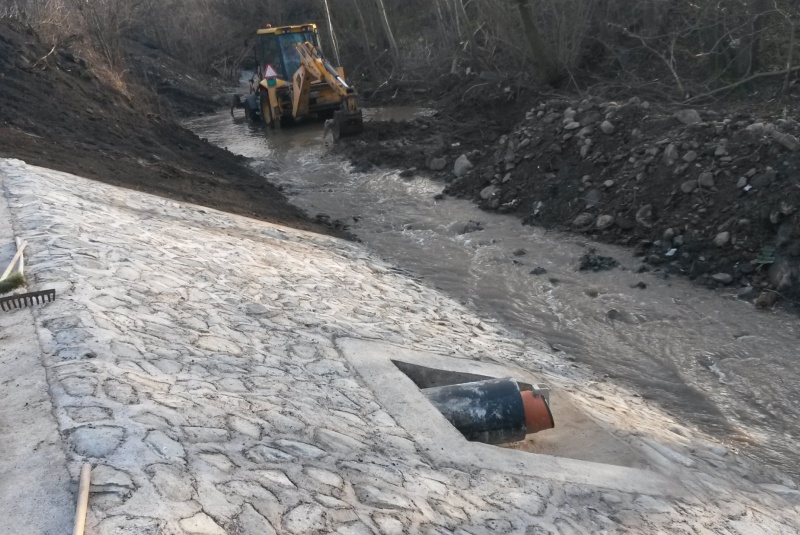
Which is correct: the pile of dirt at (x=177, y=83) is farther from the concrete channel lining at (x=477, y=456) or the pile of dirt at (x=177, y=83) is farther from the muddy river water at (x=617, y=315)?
the concrete channel lining at (x=477, y=456)

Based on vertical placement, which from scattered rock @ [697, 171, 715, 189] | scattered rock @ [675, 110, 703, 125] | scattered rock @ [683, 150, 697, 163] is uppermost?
scattered rock @ [675, 110, 703, 125]

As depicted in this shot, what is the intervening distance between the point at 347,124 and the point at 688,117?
28.1 ft

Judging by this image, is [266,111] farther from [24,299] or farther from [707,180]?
[24,299]

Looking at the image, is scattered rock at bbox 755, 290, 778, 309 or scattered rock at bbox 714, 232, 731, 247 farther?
scattered rock at bbox 714, 232, 731, 247

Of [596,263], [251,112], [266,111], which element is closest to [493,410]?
[596,263]

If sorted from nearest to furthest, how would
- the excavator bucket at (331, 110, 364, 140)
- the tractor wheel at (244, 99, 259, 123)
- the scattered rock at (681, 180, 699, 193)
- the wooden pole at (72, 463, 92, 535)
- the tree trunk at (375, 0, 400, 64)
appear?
the wooden pole at (72, 463, 92, 535) → the scattered rock at (681, 180, 699, 193) → the excavator bucket at (331, 110, 364, 140) → the tractor wheel at (244, 99, 259, 123) → the tree trunk at (375, 0, 400, 64)

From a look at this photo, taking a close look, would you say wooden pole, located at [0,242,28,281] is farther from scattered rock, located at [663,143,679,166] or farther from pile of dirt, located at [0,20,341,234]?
scattered rock, located at [663,143,679,166]

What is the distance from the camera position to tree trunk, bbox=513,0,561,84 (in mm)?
16906

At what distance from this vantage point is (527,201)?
1190 cm

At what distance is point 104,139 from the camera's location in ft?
44.4

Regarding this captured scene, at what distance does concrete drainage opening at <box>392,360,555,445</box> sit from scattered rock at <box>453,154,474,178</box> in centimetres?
873

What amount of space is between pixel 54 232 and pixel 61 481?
4055mm

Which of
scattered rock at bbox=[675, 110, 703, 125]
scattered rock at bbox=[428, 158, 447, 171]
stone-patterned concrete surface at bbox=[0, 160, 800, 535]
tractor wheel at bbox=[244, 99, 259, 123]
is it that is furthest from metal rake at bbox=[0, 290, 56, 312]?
tractor wheel at bbox=[244, 99, 259, 123]

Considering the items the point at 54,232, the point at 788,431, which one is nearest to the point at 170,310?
the point at 54,232
